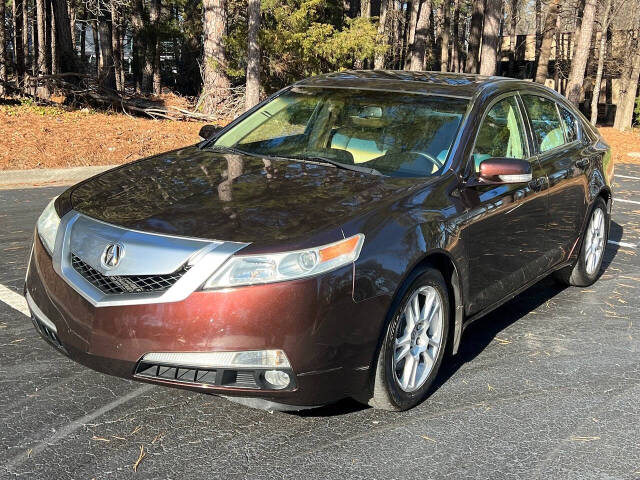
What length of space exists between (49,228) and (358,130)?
206 centimetres

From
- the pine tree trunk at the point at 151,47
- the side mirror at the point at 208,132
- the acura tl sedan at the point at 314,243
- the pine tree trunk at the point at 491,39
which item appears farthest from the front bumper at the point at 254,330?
the pine tree trunk at the point at 151,47

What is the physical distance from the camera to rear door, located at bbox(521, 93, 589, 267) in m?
5.34

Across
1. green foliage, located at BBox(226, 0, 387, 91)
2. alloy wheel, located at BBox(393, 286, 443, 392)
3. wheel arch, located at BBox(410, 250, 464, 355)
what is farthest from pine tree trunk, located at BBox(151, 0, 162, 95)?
alloy wheel, located at BBox(393, 286, 443, 392)

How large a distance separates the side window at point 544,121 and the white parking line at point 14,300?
12.7ft

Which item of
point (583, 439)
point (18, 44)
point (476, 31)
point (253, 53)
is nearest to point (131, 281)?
point (583, 439)

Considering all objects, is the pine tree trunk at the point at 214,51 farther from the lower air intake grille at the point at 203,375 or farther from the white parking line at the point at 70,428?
the lower air intake grille at the point at 203,375

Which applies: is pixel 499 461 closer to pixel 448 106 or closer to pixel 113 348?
pixel 113 348

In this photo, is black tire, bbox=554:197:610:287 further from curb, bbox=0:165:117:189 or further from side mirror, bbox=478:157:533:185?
curb, bbox=0:165:117:189

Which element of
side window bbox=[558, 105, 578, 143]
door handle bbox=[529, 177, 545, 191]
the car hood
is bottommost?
door handle bbox=[529, 177, 545, 191]

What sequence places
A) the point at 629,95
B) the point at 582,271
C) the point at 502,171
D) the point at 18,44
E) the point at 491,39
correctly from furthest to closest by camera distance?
the point at 629,95
the point at 18,44
the point at 491,39
the point at 582,271
the point at 502,171

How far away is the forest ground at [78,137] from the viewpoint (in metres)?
12.5

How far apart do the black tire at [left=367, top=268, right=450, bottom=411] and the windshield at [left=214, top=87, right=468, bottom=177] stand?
71 centimetres

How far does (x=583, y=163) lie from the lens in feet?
19.4

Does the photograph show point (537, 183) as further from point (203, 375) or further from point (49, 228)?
point (49, 228)
